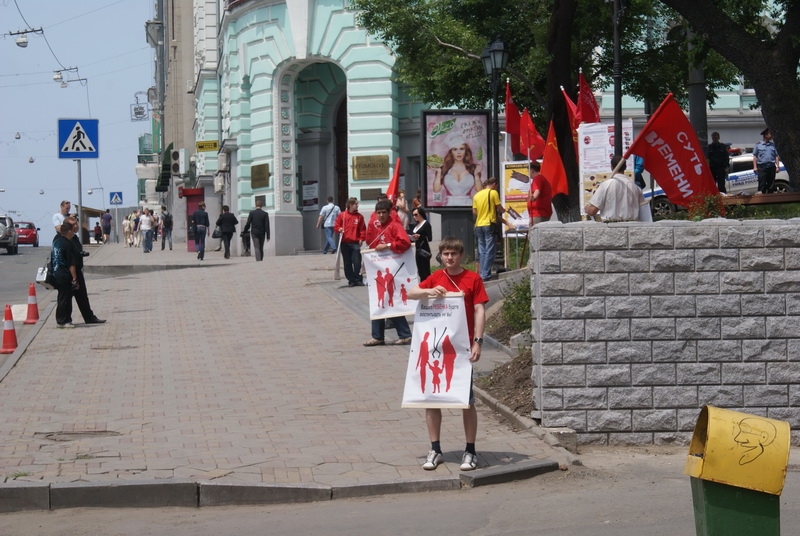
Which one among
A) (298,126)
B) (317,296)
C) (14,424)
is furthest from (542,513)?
(298,126)

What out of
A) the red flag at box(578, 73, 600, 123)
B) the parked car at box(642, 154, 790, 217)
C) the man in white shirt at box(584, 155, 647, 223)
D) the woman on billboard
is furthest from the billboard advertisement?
the parked car at box(642, 154, 790, 217)

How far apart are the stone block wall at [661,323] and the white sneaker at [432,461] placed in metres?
1.38

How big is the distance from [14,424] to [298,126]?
2789 cm

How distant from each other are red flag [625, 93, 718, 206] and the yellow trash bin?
7.38 metres

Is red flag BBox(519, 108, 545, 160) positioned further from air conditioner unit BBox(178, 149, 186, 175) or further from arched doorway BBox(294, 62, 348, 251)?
air conditioner unit BBox(178, 149, 186, 175)

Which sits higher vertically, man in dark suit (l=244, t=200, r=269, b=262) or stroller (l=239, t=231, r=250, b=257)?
man in dark suit (l=244, t=200, r=269, b=262)

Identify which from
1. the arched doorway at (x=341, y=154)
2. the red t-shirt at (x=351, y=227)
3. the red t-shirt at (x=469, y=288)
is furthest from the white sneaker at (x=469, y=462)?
the arched doorway at (x=341, y=154)

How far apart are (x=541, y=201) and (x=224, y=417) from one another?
8.51 m

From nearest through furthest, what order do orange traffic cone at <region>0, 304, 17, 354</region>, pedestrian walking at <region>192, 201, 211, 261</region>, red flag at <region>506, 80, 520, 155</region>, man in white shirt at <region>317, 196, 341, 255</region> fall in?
orange traffic cone at <region>0, 304, 17, 354</region> → red flag at <region>506, 80, 520, 155</region> → man in white shirt at <region>317, 196, 341, 255</region> → pedestrian walking at <region>192, 201, 211, 261</region>

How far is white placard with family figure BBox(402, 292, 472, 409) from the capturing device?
347 inches

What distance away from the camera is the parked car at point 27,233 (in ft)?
212

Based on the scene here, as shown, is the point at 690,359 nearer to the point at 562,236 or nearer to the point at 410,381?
the point at 562,236

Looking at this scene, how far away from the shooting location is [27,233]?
64.7 metres

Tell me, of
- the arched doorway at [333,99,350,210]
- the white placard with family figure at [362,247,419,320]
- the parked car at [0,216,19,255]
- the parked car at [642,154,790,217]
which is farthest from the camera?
the parked car at [0,216,19,255]
